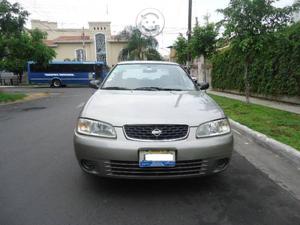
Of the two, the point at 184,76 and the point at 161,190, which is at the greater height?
the point at 184,76

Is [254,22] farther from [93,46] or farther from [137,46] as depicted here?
[93,46]

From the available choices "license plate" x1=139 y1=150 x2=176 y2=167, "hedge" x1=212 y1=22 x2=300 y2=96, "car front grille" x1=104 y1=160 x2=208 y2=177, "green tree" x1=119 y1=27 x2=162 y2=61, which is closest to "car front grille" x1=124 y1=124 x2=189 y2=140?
"license plate" x1=139 y1=150 x2=176 y2=167

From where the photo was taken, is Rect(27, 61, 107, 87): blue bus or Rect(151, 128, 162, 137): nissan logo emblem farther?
Rect(27, 61, 107, 87): blue bus

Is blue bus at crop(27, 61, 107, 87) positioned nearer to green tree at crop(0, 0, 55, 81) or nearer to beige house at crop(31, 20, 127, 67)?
green tree at crop(0, 0, 55, 81)

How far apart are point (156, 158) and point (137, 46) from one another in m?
46.9

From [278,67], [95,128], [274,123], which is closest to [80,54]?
[278,67]

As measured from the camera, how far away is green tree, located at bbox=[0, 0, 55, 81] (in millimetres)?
18500

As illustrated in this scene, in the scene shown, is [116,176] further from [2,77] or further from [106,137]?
[2,77]

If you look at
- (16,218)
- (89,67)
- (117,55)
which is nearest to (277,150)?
(16,218)

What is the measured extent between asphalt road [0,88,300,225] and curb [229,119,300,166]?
2.47ft

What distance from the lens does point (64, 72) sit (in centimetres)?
3938

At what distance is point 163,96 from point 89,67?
35418 millimetres

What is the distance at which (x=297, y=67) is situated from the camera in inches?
478

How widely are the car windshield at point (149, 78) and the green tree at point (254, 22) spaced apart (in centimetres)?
662
